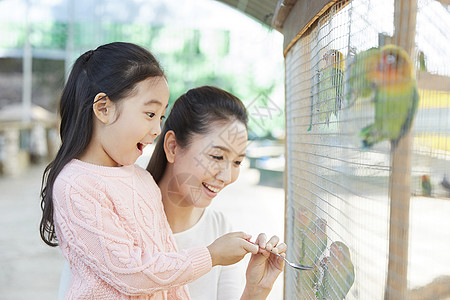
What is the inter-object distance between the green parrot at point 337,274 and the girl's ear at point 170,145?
2.03ft

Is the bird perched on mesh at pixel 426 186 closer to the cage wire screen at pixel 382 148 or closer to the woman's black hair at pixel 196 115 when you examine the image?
the cage wire screen at pixel 382 148

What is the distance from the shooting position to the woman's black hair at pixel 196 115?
1341mm

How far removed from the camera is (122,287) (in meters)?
0.97

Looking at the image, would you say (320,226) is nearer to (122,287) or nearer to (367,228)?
(367,228)

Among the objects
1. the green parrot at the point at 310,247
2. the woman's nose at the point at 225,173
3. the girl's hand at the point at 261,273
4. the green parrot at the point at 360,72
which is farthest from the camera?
the woman's nose at the point at 225,173

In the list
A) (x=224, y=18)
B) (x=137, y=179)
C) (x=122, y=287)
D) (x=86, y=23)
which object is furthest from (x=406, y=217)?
(x=86, y=23)

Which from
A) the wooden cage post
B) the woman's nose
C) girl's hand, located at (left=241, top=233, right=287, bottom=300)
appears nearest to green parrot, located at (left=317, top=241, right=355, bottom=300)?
the wooden cage post

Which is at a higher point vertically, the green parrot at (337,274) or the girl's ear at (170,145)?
the girl's ear at (170,145)

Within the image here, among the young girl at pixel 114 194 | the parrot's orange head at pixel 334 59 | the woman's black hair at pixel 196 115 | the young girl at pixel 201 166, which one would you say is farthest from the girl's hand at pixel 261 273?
the parrot's orange head at pixel 334 59

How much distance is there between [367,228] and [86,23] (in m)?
9.96

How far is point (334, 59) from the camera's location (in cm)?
78

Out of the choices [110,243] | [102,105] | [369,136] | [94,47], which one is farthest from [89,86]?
[94,47]

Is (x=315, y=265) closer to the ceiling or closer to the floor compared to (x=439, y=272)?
closer to the floor

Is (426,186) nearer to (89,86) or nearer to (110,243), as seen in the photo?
(110,243)
